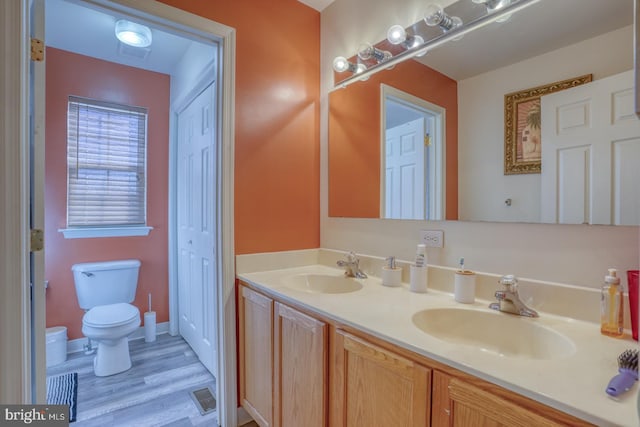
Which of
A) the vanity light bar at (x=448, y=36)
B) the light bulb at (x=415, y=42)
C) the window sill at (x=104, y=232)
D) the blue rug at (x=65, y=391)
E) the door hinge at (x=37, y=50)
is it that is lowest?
the blue rug at (x=65, y=391)

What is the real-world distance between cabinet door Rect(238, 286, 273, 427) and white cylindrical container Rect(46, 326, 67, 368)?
1662mm

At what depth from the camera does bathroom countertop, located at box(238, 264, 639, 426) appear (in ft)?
1.90

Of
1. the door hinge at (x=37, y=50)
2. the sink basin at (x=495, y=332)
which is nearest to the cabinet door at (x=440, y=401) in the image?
the sink basin at (x=495, y=332)

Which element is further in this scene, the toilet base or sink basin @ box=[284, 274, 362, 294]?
the toilet base

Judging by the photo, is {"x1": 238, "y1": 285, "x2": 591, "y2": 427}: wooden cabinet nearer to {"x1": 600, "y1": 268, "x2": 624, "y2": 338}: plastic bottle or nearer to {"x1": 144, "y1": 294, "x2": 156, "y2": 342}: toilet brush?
{"x1": 600, "y1": 268, "x2": 624, "y2": 338}: plastic bottle

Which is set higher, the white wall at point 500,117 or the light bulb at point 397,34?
the light bulb at point 397,34

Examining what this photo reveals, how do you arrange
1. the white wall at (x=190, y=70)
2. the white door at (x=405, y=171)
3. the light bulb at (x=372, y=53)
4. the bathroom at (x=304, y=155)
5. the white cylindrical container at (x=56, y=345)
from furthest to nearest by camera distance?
the white cylindrical container at (x=56, y=345)
the white wall at (x=190, y=70)
the light bulb at (x=372, y=53)
the white door at (x=405, y=171)
the bathroom at (x=304, y=155)

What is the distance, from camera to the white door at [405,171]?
59.5 inches

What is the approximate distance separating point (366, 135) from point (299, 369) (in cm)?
127

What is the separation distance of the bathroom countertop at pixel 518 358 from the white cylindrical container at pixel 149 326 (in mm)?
1928

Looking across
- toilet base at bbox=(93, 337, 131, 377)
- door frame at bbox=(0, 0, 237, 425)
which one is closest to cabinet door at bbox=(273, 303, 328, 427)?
door frame at bbox=(0, 0, 237, 425)

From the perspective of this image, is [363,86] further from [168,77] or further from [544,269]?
[168,77]

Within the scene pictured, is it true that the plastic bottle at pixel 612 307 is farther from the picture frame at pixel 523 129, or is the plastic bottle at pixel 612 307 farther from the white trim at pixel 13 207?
the white trim at pixel 13 207

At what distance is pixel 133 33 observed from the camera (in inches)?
81.1
